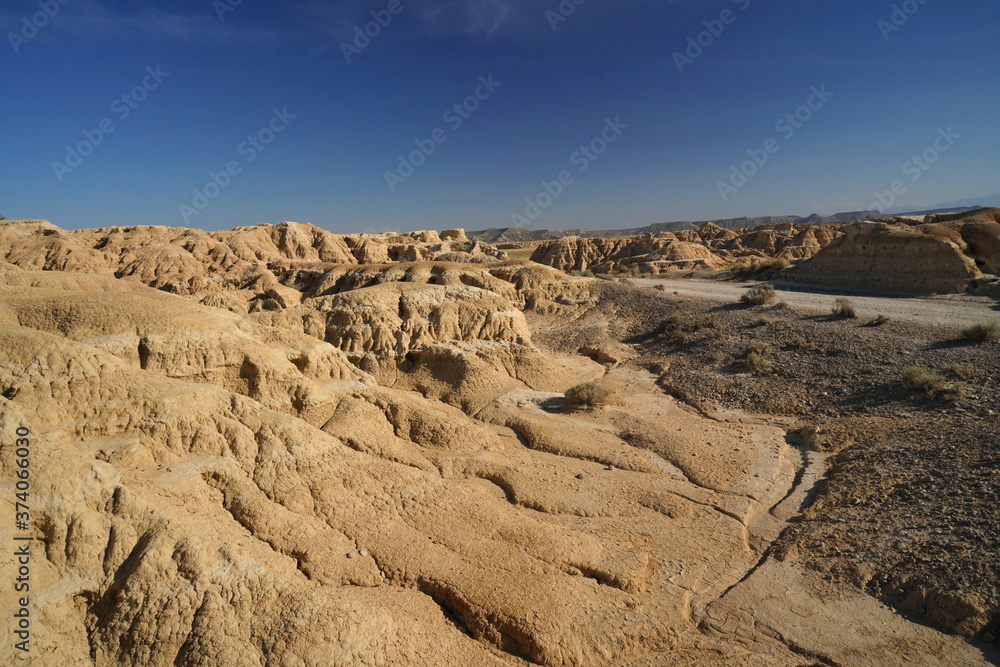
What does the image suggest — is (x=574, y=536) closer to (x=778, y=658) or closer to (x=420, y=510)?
(x=420, y=510)

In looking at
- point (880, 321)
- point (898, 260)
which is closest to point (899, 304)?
point (898, 260)

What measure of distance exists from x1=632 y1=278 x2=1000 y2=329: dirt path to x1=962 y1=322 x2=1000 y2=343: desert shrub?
2541 millimetres

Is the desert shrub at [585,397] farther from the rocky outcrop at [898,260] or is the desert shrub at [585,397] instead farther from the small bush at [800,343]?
the rocky outcrop at [898,260]

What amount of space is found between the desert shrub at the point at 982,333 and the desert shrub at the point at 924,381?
14.3 ft

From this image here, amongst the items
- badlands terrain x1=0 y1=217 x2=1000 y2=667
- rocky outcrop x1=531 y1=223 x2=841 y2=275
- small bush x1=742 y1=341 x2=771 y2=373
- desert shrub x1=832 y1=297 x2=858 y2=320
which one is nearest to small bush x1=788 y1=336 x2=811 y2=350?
small bush x1=742 y1=341 x2=771 y2=373

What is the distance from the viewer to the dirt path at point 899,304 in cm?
2081

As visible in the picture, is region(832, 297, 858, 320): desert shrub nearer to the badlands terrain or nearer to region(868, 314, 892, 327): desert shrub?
region(868, 314, 892, 327): desert shrub

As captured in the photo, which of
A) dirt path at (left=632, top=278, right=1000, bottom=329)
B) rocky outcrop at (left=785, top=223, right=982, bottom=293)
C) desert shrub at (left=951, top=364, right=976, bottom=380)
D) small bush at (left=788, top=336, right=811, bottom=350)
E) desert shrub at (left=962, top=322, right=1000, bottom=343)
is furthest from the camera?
rocky outcrop at (left=785, top=223, right=982, bottom=293)

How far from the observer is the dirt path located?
68.3ft

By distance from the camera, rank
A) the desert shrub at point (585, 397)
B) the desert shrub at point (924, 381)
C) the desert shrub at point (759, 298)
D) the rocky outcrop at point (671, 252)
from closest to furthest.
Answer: the desert shrub at point (924, 381), the desert shrub at point (585, 397), the desert shrub at point (759, 298), the rocky outcrop at point (671, 252)

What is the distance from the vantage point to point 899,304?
25016 millimetres

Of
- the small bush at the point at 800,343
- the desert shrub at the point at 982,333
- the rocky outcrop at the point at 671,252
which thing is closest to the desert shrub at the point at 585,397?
the small bush at the point at 800,343

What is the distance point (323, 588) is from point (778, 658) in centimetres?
568

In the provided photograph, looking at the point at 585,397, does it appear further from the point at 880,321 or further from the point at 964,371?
the point at 880,321
